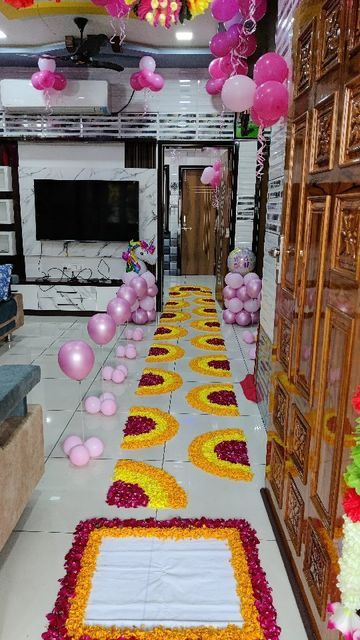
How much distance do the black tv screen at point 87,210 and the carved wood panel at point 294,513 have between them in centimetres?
512

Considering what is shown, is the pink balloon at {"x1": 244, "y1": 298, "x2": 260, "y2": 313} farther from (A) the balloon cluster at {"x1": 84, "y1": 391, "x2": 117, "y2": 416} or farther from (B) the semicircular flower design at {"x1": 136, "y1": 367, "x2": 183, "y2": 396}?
(A) the balloon cluster at {"x1": 84, "y1": 391, "x2": 117, "y2": 416}

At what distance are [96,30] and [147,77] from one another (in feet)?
2.42

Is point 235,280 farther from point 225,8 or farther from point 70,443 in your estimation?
point 70,443

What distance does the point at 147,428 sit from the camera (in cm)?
328

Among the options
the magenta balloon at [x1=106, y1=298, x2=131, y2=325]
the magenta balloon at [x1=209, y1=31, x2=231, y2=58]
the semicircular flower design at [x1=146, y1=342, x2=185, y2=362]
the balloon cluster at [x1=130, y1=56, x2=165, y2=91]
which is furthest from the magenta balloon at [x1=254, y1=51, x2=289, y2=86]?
the balloon cluster at [x1=130, y1=56, x2=165, y2=91]

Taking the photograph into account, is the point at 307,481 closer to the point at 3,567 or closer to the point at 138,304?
the point at 3,567

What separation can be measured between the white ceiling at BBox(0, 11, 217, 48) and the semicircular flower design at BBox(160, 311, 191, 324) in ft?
10.7

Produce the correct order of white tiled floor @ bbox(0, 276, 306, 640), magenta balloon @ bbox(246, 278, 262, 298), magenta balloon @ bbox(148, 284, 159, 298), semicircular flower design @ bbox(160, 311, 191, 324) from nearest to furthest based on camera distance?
white tiled floor @ bbox(0, 276, 306, 640) → magenta balloon @ bbox(246, 278, 262, 298) → magenta balloon @ bbox(148, 284, 159, 298) → semicircular flower design @ bbox(160, 311, 191, 324)

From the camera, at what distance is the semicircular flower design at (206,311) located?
22.2 ft

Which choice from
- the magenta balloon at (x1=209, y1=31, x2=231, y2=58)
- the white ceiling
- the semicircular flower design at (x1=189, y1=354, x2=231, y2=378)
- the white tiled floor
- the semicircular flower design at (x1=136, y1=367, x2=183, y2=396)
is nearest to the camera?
the white tiled floor

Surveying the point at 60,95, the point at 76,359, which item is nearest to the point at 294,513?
the point at 76,359

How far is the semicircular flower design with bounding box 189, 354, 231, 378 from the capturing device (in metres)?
4.40

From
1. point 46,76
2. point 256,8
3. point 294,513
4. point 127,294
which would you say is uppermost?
point 46,76

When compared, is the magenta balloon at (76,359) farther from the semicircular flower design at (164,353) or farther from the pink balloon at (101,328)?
the semicircular flower design at (164,353)
